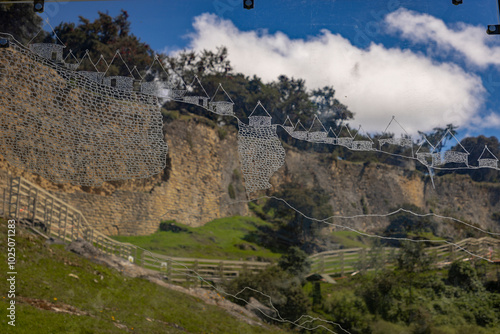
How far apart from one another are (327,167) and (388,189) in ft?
2.72

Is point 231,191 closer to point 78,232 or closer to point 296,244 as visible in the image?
point 296,244

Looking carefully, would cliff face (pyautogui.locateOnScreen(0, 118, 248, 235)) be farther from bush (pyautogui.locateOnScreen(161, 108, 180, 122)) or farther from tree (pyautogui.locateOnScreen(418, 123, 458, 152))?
tree (pyautogui.locateOnScreen(418, 123, 458, 152))

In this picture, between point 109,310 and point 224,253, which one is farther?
point 224,253

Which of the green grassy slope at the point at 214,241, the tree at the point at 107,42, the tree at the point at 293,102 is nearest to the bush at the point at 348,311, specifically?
the green grassy slope at the point at 214,241

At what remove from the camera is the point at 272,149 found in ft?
21.4

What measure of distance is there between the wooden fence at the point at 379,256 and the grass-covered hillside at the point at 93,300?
1021mm

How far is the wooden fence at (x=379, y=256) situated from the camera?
21.1 ft

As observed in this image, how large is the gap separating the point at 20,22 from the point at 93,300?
3.37 m

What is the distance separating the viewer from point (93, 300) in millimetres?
5398

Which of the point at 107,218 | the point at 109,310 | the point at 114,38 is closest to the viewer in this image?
the point at 109,310

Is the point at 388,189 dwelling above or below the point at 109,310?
above

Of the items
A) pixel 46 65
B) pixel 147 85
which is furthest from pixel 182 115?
pixel 46 65

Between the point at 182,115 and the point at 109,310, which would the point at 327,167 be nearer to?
the point at 182,115

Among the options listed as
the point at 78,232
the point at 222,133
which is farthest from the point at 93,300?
the point at 222,133
